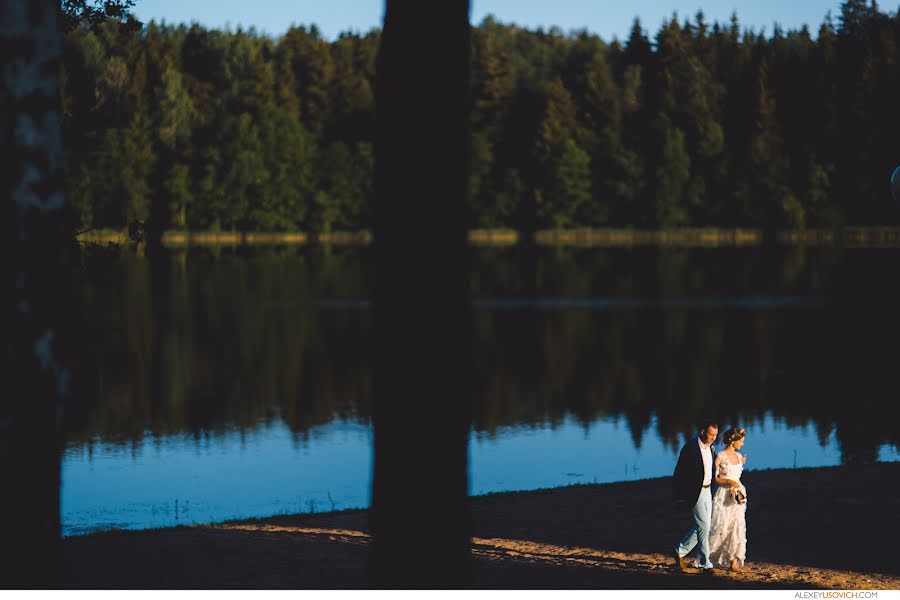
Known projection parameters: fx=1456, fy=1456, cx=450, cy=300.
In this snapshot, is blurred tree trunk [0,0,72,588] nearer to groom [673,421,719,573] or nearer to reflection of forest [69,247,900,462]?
Result: groom [673,421,719,573]

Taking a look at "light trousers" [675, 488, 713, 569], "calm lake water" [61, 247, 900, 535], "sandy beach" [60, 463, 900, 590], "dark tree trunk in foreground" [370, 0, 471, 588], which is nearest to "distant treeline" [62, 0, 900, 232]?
"calm lake water" [61, 247, 900, 535]

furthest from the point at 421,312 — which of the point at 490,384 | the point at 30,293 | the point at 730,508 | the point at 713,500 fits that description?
the point at 490,384

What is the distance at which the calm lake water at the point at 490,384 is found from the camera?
84.3 ft

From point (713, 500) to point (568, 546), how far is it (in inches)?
78.2

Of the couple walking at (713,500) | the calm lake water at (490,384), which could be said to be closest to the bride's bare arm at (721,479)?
the couple walking at (713,500)

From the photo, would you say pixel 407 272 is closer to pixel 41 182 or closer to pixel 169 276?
pixel 41 182

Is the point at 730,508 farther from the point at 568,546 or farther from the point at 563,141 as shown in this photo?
the point at 563,141

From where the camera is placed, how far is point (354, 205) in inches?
4899

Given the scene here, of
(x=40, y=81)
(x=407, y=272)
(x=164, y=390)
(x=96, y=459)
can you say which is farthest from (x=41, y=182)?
(x=164, y=390)

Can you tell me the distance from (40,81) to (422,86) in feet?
6.00

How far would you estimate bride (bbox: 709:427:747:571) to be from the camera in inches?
509

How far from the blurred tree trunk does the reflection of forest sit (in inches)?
384

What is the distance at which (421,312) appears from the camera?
7098mm

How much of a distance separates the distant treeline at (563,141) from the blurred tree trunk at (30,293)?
99.6 metres
